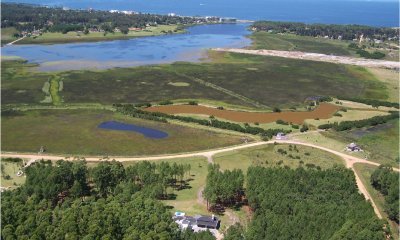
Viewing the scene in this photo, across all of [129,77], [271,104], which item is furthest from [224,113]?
[129,77]

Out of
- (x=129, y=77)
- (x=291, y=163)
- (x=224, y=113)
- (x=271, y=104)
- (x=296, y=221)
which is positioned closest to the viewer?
(x=296, y=221)

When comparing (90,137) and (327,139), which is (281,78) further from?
(90,137)

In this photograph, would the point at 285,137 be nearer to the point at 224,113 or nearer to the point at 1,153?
the point at 224,113

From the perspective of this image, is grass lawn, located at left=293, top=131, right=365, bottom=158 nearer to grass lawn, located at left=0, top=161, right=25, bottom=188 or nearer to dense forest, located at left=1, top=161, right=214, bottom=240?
dense forest, located at left=1, top=161, right=214, bottom=240

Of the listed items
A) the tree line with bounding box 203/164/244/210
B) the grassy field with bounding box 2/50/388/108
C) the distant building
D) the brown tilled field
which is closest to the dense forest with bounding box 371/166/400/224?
the tree line with bounding box 203/164/244/210

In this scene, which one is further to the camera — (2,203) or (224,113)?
(224,113)

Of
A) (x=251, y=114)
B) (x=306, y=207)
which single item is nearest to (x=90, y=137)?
(x=251, y=114)
